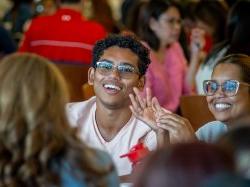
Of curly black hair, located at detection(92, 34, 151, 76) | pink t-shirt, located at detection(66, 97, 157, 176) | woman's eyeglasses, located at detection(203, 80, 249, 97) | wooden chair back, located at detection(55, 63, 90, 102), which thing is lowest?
pink t-shirt, located at detection(66, 97, 157, 176)

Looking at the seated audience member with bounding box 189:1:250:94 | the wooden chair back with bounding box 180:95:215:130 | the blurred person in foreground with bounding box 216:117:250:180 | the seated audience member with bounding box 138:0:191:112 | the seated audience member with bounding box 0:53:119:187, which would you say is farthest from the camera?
the seated audience member with bounding box 138:0:191:112

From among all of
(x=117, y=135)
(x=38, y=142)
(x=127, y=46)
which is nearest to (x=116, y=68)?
(x=127, y=46)

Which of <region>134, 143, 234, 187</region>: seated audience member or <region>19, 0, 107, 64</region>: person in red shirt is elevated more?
<region>19, 0, 107, 64</region>: person in red shirt

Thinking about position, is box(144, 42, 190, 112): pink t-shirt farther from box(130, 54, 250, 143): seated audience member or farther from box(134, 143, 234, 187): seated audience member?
box(134, 143, 234, 187): seated audience member

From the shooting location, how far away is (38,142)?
2346mm

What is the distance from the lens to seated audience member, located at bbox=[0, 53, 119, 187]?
2342 millimetres

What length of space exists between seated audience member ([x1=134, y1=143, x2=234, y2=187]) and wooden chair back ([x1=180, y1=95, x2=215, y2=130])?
2279mm

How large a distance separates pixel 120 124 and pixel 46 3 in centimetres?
391

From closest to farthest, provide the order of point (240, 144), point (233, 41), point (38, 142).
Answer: point (240, 144) < point (38, 142) < point (233, 41)

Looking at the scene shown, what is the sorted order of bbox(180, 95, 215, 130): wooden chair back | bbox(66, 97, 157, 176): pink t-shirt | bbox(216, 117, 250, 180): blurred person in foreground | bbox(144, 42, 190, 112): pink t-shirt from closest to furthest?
bbox(216, 117, 250, 180): blurred person in foreground
bbox(66, 97, 157, 176): pink t-shirt
bbox(180, 95, 215, 130): wooden chair back
bbox(144, 42, 190, 112): pink t-shirt

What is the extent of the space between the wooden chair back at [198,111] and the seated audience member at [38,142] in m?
1.70

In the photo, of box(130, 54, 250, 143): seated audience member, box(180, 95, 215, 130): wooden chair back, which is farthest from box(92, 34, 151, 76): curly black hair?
box(180, 95, 215, 130): wooden chair back

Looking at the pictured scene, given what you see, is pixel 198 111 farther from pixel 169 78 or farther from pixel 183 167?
pixel 183 167

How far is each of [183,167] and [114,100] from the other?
1788 mm
